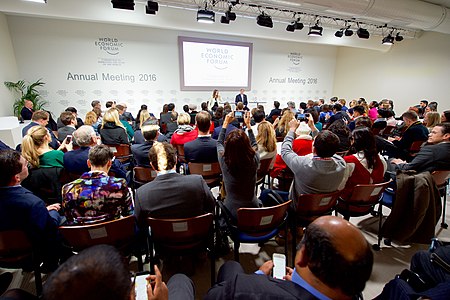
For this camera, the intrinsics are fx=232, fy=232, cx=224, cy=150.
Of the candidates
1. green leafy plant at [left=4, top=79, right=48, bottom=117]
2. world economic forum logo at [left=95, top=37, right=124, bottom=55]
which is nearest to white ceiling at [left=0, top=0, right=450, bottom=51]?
world economic forum logo at [left=95, top=37, right=124, bottom=55]

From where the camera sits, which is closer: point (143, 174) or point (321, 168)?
point (321, 168)

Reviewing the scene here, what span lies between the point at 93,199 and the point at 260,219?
1.26m

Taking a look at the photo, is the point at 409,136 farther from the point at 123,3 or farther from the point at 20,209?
the point at 123,3

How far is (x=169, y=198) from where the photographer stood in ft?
5.78

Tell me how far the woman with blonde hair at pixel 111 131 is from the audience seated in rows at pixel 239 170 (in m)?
2.53

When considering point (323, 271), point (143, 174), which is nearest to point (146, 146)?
point (143, 174)

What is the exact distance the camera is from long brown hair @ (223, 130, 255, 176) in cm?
199

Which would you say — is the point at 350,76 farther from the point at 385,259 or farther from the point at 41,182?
the point at 41,182

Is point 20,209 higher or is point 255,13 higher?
point 255,13

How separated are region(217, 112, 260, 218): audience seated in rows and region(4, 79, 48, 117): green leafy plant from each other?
692 centimetres

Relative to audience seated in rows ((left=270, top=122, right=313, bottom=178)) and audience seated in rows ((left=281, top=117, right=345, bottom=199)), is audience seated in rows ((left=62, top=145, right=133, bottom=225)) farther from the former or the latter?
audience seated in rows ((left=270, top=122, right=313, bottom=178))

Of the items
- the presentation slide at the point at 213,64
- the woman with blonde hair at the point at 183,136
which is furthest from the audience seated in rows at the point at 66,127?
the presentation slide at the point at 213,64

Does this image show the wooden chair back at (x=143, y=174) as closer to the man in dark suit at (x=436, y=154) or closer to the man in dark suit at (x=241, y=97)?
the man in dark suit at (x=436, y=154)

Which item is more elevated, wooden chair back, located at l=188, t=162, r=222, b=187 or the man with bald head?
the man with bald head
